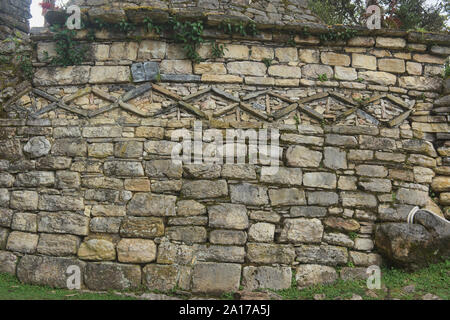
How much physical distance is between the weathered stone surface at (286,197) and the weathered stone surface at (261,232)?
11.8 inches

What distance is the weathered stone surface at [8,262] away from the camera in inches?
159

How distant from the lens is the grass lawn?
3.63 m

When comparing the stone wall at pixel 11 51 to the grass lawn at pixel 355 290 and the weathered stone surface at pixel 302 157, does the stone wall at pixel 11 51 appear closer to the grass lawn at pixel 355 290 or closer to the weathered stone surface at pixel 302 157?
the grass lawn at pixel 355 290

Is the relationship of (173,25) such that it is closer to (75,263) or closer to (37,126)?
(37,126)

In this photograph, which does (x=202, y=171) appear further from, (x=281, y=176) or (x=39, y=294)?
(x=39, y=294)

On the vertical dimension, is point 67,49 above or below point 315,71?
above

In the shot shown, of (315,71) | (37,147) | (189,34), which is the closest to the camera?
(37,147)

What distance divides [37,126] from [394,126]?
16.5ft

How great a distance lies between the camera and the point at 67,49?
4512 millimetres

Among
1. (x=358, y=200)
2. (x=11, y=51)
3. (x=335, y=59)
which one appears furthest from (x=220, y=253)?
(x=11, y=51)

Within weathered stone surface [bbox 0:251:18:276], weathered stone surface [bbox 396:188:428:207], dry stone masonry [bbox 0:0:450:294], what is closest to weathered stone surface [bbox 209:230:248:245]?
dry stone masonry [bbox 0:0:450:294]

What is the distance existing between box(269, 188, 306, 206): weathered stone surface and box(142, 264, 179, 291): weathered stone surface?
1.50 meters

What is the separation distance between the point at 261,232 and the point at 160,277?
1.36m

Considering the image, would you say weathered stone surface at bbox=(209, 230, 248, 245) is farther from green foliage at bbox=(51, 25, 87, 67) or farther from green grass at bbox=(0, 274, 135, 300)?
green foliage at bbox=(51, 25, 87, 67)
